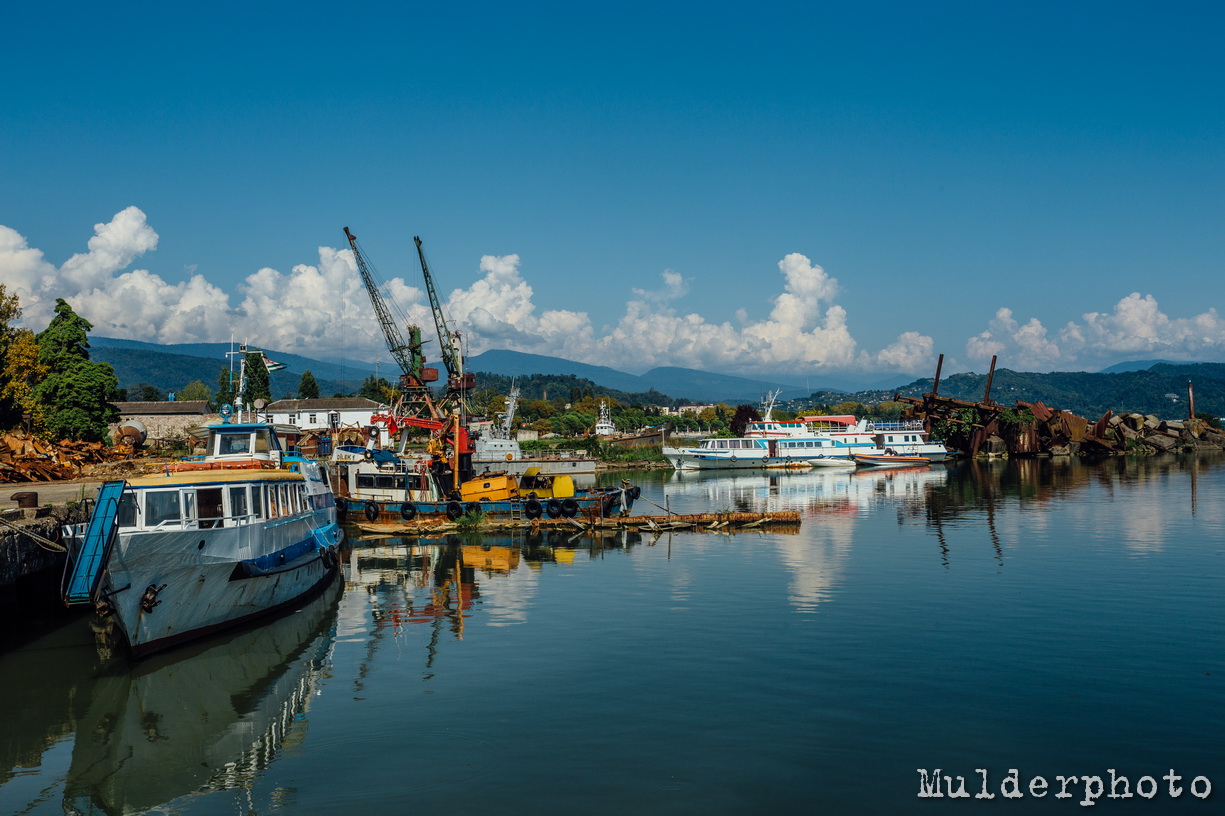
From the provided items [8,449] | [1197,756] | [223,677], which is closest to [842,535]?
[1197,756]

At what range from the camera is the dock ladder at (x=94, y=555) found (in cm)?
1907

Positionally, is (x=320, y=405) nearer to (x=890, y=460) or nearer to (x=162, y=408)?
(x=162, y=408)

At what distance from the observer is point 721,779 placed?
1384 centimetres

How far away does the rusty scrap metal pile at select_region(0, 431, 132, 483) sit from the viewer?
40.5 metres

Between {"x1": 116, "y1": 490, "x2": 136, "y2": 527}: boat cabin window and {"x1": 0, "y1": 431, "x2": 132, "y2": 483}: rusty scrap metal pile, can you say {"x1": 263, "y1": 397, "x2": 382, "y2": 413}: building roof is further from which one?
{"x1": 116, "y1": 490, "x2": 136, "y2": 527}: boat cabin window

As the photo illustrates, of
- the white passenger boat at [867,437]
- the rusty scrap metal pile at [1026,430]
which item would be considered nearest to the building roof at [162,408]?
the white passenger boat at [867,437]

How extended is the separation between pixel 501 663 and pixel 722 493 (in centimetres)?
5014

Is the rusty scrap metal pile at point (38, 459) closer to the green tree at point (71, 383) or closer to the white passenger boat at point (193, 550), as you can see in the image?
the green tree at point (71, 383)

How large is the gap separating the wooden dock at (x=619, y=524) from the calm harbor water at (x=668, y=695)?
9049 millimetres

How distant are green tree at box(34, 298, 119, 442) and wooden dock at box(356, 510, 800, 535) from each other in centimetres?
2610

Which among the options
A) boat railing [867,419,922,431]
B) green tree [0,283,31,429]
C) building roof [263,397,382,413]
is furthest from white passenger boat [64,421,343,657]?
building roof [263,397,382,413]

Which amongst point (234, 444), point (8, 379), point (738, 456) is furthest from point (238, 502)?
point (738, 456)

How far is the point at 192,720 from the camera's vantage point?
17938 millimetres

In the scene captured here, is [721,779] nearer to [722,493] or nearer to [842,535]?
[842,535]
